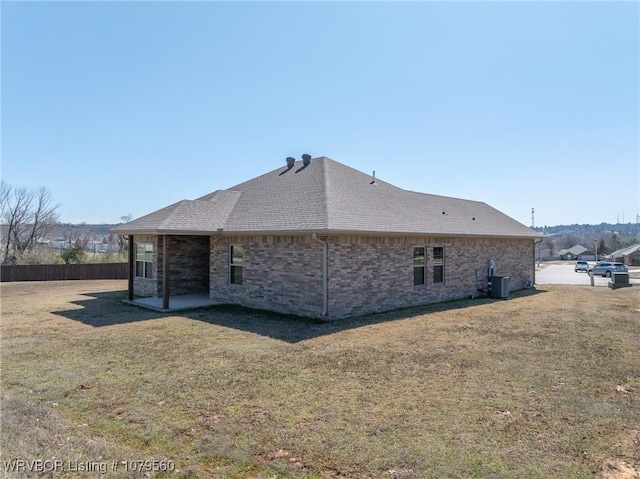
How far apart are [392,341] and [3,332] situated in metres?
8.98

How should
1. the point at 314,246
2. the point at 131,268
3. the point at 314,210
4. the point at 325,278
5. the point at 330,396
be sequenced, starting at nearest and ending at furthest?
1. the point at 330,396
2. the point at 325,278
3. the point at 314,246
4. the point at 314,210
5. the point at 131,268

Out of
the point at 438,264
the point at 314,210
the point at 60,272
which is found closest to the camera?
the point at 314,210

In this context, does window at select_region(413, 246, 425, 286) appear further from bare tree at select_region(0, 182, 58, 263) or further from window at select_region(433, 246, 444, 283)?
bare tree at select_region(0, 182, 58, 263)

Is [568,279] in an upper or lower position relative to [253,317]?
lower

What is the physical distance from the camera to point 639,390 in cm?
555

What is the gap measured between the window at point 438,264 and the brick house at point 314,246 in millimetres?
38

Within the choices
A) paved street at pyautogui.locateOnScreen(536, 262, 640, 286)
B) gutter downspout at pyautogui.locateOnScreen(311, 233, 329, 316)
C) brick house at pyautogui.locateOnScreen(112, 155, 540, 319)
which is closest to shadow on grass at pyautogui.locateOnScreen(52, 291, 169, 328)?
brick house at pyautogui.locateOnScreen(112, 155, 540, 319)

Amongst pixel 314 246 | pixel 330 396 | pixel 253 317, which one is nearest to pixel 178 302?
pixel 253 317

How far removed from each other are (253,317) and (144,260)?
6594 mm

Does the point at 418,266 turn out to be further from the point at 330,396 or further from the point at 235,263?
the point at 330,396

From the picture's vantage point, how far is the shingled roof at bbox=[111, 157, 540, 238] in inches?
443

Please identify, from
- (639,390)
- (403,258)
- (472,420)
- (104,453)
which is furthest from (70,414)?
(403,258)

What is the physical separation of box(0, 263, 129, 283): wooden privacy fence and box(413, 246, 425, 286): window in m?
18.8

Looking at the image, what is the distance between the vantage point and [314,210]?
11375 mm
